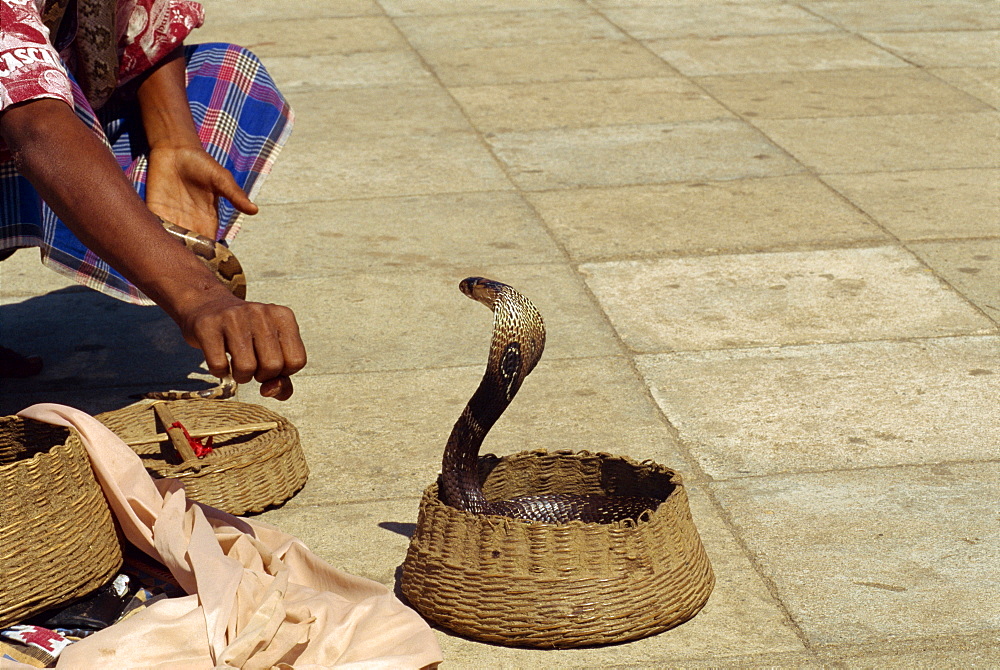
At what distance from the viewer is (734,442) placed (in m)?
4.07

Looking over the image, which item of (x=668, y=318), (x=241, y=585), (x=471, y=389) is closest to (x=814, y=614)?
(x=241, y=585)

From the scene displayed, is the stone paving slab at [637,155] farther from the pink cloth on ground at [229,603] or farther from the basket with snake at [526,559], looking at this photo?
the pink cloth on ground at [229,603]

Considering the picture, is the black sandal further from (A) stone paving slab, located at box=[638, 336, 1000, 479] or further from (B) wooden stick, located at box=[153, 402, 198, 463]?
(A) stone paving slab, located at box=[638, 336, 1000, 479]

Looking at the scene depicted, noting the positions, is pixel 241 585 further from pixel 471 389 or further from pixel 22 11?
pixel 471 389

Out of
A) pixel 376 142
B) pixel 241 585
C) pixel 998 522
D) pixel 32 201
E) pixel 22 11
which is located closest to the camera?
pixel 241 585

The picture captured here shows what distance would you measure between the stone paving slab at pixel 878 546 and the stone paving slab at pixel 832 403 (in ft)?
0.43

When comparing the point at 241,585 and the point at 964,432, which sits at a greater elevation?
the point at 241,585

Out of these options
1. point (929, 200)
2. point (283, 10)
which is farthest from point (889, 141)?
point (283, 10)

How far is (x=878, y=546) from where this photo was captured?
11.3 ft

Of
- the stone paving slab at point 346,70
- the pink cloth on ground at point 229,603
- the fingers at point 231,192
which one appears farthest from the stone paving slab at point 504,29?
the pink cloth on ground at point 229,603

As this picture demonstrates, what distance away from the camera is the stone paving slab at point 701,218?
19.3ft

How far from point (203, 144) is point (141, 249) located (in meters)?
2.11

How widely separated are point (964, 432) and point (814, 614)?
1211mm

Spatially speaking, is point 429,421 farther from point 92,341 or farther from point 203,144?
point 92,341
